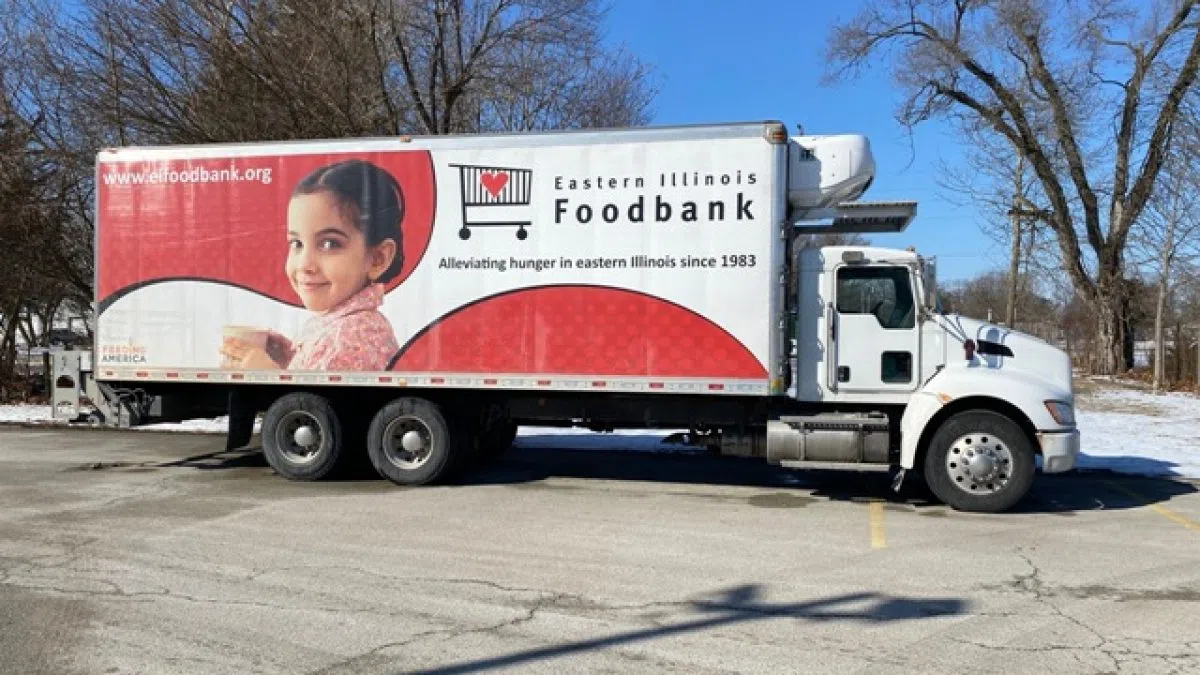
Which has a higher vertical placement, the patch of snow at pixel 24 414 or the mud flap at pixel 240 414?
the mud flap at pixel 240 414

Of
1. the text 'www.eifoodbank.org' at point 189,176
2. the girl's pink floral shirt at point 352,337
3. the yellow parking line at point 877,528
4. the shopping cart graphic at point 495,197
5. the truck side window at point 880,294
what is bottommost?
the yellow parking line at point 877,528

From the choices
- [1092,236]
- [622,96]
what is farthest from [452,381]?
[1092,236]

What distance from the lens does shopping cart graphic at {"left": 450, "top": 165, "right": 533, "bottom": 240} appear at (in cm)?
892

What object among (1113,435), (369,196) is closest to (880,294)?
(369,196)

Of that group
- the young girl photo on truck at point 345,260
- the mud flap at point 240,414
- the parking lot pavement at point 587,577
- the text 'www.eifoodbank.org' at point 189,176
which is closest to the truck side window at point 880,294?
the parking lot pavement at point 587,577

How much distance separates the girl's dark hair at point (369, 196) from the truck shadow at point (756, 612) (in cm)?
527

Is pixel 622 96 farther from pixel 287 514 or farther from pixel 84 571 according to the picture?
pixel 84 571

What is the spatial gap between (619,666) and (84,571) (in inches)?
158

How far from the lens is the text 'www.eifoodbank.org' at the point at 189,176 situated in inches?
371

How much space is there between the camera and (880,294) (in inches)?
338

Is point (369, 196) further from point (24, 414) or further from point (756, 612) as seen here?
point (24, 414)

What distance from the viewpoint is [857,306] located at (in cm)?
864

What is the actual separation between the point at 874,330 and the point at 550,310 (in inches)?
126

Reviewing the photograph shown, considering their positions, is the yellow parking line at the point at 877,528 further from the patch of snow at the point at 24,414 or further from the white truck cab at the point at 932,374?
the patch of snow at the point at 24,414
